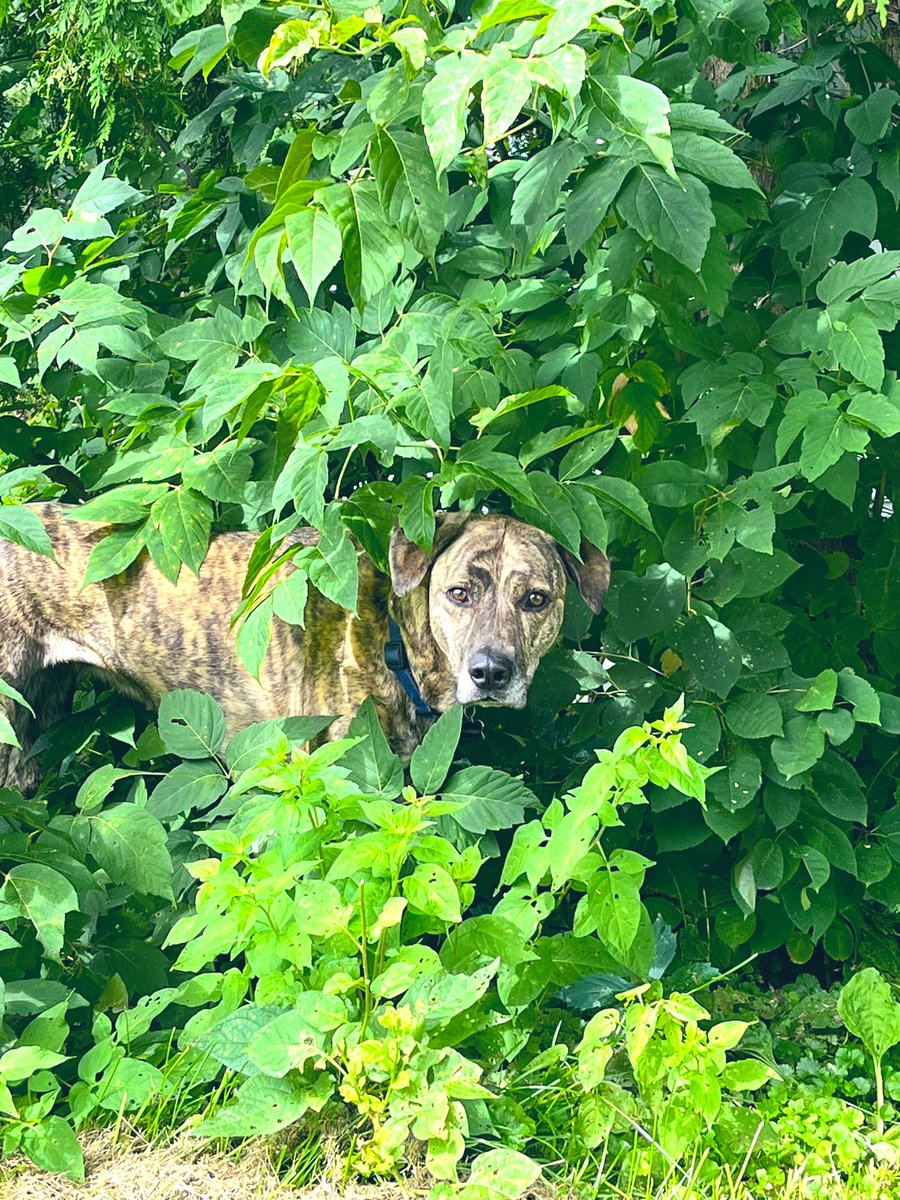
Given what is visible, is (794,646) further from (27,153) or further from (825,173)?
(27,153)

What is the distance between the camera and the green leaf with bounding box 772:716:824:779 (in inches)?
120

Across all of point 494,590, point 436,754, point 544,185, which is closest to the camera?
point 544,185

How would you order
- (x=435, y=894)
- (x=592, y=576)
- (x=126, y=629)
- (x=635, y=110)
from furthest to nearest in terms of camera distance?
(x=126, y=629) < (x=592, y=576) < (x=435, y=894) < (x=635, y=110)

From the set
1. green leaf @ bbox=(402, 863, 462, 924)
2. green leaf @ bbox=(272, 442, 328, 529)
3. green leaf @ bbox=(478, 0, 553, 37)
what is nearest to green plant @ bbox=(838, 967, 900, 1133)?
green leaf @ bbox=(402, 863, 462, 924)

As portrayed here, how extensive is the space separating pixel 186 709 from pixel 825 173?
2092mm

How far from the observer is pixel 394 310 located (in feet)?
11.3

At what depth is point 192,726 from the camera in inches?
127

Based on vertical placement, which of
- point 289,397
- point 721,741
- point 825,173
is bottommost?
point 721,741

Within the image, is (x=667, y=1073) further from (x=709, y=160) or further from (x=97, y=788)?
(x=709, y=160)

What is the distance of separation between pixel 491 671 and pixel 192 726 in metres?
0.79

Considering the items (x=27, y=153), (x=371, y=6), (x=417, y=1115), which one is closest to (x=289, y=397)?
(x=371, y=6)

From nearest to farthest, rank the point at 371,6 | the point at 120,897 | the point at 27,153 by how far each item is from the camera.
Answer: the point at 371,6
the point at 120,897
the point at 27,153

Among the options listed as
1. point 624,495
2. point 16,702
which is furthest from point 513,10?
point 16,702

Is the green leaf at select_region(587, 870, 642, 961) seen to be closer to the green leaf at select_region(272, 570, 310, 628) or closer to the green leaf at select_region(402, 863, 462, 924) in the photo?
the green leaf at select_region(402, 863, 462, 924)
